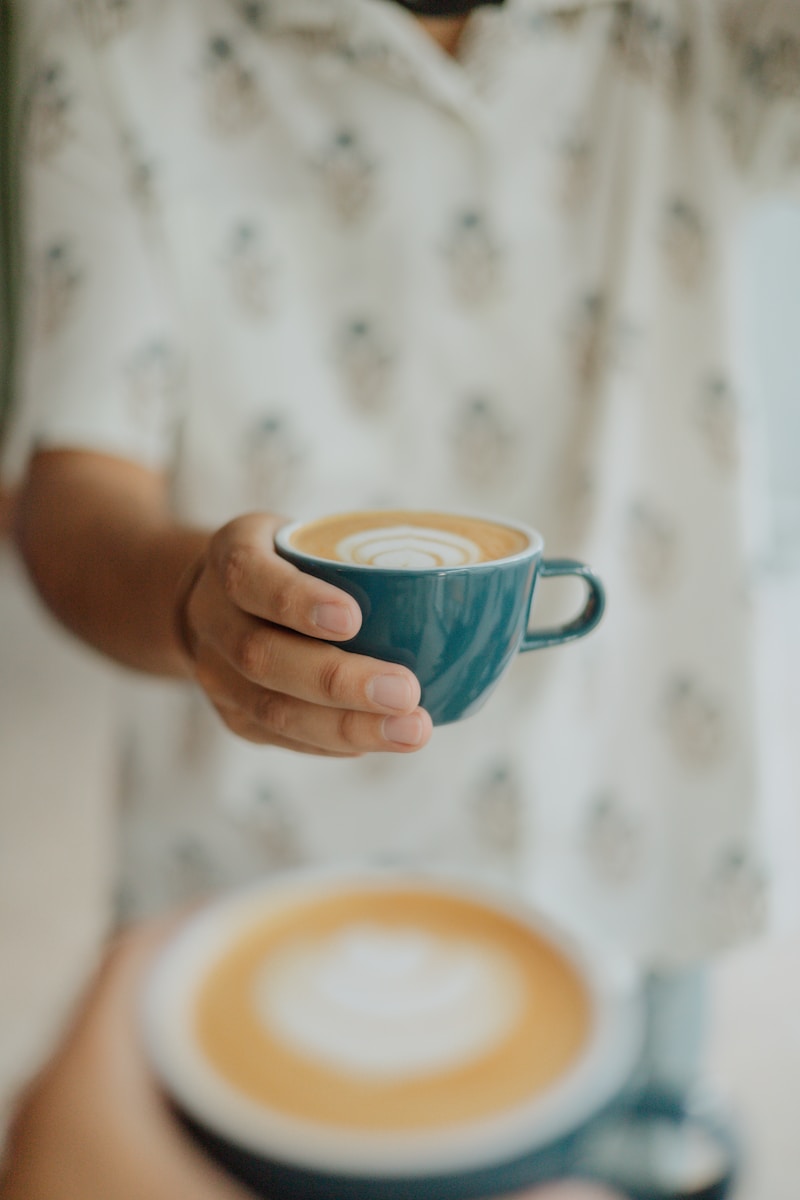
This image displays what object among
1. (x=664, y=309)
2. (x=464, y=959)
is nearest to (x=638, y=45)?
(x=664, y=309)

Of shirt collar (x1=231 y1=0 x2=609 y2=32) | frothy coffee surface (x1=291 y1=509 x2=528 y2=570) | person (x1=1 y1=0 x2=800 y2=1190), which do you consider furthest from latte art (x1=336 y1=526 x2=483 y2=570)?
shirt collar (x1=231 y1=0 x2=609 y2=32)

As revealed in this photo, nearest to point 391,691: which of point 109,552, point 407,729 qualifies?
point 407,729

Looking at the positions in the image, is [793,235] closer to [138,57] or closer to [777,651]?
[777,651]

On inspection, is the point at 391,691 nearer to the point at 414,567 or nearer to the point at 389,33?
the point at 414,567

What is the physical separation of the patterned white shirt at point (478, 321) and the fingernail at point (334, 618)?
20cm

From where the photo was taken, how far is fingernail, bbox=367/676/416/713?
17 cm

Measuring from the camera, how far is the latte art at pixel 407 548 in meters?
0.18

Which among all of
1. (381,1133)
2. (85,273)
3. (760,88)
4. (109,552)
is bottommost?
(381,1133)

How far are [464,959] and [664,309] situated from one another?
337 millimetres

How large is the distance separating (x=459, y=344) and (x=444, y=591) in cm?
31

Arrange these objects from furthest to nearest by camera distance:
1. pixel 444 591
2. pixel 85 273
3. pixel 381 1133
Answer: pixel 85 273
pixel 381 1133
pixel 444 591

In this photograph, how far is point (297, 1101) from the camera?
32cm

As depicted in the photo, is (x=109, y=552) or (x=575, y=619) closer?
(x=575, y=619)

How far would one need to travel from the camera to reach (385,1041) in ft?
1.12
